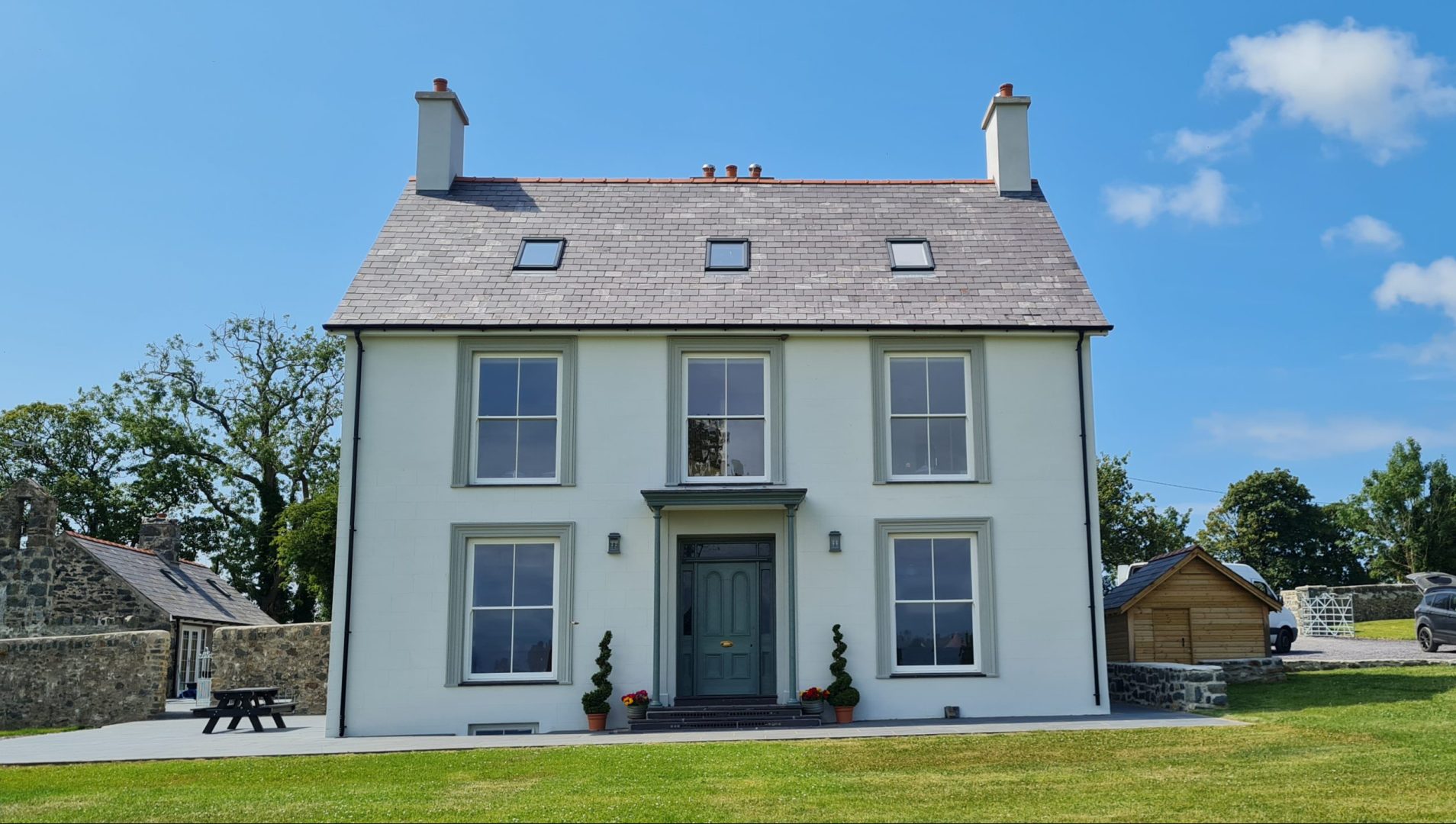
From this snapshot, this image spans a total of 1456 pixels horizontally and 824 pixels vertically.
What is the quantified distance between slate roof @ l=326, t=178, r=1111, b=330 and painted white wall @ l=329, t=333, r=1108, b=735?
481 millimetres

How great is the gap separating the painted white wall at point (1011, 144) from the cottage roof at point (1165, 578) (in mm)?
6789

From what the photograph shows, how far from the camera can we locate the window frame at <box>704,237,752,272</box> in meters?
18.5

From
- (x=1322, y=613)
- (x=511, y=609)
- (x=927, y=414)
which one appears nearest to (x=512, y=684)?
(x=511, y=609)

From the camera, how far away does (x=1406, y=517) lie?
5441 cm

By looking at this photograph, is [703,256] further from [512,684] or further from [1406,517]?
[1406,517]

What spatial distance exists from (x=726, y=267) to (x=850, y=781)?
9429 mm

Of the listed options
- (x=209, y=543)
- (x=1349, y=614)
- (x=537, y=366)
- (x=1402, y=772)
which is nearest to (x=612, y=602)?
(x=537, y=366)

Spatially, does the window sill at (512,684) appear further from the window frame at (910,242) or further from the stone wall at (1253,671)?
the stone wall at (1253,671)

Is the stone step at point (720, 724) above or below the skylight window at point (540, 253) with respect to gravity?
below

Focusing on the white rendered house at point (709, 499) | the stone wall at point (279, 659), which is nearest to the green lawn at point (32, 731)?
the stone wall at point (279, 659)

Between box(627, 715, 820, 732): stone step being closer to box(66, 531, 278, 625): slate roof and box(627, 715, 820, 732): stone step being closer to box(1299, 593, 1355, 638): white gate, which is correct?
box(66, 531, 278, 625): slate roof

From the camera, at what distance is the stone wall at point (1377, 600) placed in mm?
36531

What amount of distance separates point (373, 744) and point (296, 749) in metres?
0.96

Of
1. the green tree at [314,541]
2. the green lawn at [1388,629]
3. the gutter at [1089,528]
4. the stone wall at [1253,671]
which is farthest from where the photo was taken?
the green lawn at [1388,629]
